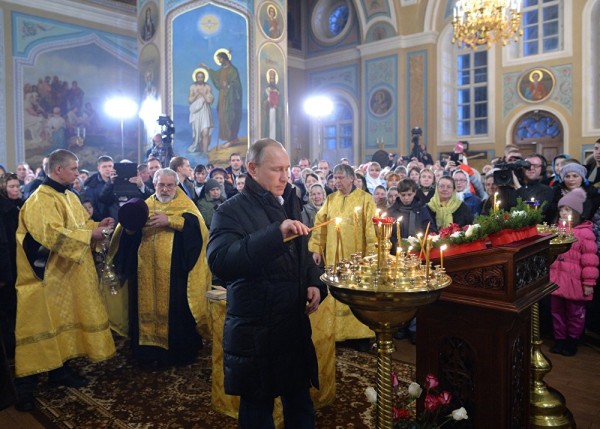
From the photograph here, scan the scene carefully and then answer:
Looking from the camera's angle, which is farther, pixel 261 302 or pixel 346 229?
pixel 346 229

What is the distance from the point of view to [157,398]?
3.60 m

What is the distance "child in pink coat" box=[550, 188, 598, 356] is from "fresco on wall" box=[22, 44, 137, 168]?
11.7m

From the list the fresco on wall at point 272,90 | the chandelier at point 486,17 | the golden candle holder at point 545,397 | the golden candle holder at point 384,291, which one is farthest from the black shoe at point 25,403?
the chandelier at point 486,17

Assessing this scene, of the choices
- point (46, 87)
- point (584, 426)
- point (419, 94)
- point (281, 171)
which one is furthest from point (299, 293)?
point (419, 94)

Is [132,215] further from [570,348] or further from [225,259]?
[570,348]

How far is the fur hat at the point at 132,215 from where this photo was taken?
3.83m

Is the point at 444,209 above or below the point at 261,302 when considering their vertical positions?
above

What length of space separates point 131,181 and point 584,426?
4368 millimetres

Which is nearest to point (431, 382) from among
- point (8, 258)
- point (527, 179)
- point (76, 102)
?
point (8, 258)

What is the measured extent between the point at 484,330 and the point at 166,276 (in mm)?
2719

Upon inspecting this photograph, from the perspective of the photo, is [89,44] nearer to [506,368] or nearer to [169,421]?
[169,421]

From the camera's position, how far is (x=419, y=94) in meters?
14.7

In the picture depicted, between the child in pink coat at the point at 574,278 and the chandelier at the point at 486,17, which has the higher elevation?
the chandelier at the point at 486,17

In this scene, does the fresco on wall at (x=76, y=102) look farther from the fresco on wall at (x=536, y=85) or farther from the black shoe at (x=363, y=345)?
the black shoe at (x=363, y=345)
